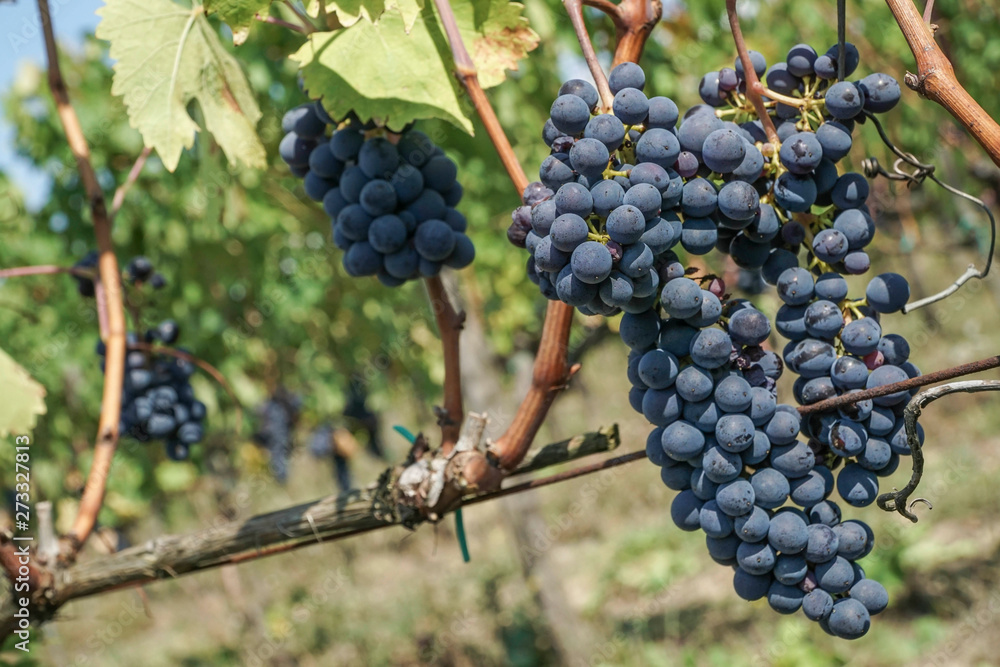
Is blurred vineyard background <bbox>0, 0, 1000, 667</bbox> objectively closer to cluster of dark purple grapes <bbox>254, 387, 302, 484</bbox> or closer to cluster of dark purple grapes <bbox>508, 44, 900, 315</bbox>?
cluster of dark purple grapes <bbox>254, 387, 302, 484</bbox>

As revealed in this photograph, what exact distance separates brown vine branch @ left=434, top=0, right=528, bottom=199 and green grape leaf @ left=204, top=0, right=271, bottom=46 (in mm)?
222

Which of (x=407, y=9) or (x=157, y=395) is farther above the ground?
(x=407, y=9)

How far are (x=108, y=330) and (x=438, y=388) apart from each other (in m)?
3.87

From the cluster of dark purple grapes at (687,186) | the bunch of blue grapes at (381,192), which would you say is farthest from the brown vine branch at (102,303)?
the cluster of dark purple grapes at (687,186)

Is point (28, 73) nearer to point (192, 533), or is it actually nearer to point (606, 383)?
point (192, 533)

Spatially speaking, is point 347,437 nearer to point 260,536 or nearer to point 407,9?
point 260,536

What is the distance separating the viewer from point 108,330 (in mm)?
1583

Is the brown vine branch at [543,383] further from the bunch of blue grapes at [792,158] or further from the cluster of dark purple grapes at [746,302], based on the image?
the bunch of blue grapes at [792,158]

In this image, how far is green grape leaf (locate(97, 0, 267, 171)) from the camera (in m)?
1.17

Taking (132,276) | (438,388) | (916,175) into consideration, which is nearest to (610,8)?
(916,175)

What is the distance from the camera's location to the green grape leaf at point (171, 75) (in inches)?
45.9

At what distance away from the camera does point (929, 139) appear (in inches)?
168

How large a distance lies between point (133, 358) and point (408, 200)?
3.50ft

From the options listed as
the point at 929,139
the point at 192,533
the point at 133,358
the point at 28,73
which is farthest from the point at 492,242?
the point at 192,533
